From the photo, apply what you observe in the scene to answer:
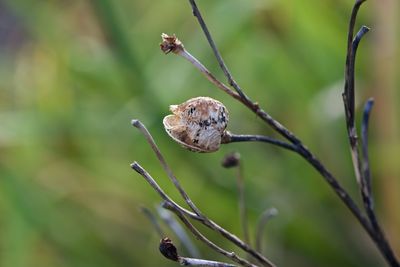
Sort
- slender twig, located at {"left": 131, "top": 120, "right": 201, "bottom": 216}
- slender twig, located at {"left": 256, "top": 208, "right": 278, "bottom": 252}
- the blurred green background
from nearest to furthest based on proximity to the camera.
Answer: slender twig, located at {"left": 131, "top": 120, "right": 201, "bottom": 216} → slender twig, located at {"left": 256, "top": 208, "right": 278, "bottom": 252} → the blurred green background

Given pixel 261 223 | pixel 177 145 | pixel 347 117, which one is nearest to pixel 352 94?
pixel 347 117

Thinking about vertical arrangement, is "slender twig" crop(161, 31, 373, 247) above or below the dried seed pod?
above

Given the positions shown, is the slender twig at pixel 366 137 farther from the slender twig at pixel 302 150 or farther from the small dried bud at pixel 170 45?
the small dried bud at pixel 170 45

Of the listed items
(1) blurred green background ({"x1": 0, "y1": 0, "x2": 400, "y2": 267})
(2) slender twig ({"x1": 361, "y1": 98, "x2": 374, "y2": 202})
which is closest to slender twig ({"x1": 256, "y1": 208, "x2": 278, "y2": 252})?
(2) slender twig ({"x1": 361, "y1": 98, "x2": 374, "y2": 202})

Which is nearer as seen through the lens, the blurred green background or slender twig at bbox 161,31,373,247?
slender twig at bbox 161,31,373,247

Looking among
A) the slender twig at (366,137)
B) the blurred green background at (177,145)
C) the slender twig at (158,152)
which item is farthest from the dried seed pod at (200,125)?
the blurred green background at (177,145)

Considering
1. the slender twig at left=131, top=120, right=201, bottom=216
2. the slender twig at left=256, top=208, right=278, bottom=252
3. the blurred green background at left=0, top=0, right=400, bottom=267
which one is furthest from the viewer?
the blurred green background at left=0, top=0, right=400, bottom=267

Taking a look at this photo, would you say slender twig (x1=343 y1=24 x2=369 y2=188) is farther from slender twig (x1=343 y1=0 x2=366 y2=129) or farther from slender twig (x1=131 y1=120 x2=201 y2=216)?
slender twig (x1=131 y1=120 x2=201 y2=216)

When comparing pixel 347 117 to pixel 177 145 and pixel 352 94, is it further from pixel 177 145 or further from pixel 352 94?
pixel 177 145
